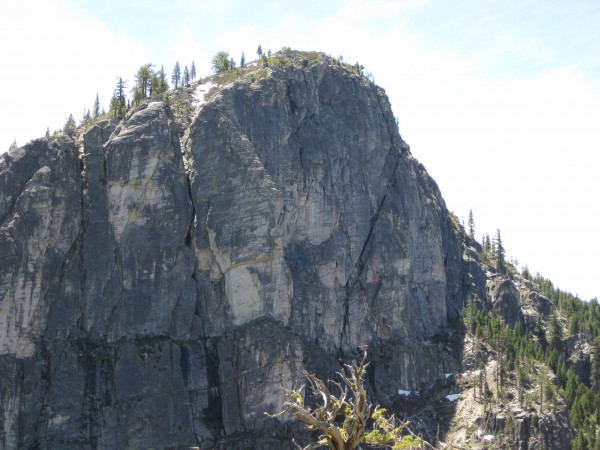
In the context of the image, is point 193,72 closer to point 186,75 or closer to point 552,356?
point 186,75

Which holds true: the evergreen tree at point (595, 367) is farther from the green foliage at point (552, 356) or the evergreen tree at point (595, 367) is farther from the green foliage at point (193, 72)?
the green foliage at point (193, 72)

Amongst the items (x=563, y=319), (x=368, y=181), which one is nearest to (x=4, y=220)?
(x=368, y=181)

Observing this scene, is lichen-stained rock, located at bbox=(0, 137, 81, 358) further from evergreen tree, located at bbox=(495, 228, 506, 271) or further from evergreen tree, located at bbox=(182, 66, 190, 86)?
evergreen tree, located at bbox=(495, 228, 506, 271)

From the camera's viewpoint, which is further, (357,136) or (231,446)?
(357,136)

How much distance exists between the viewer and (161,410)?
4122 inches

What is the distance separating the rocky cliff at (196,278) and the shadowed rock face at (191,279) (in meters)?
0.19

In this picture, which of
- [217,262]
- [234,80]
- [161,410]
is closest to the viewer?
[161,410]

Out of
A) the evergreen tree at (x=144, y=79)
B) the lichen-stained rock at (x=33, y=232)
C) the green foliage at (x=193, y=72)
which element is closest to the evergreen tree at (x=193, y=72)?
the green foliage at (x=193, y=72)

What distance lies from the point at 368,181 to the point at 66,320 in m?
51.6

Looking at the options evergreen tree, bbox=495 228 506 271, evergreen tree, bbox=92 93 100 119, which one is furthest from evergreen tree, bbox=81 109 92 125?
evergreen tree, bbox=495 228 506 271

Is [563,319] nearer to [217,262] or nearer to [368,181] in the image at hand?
[368,181]

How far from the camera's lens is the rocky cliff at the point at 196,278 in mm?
104000

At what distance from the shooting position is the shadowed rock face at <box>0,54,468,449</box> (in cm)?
10394

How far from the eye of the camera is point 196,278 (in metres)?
113
